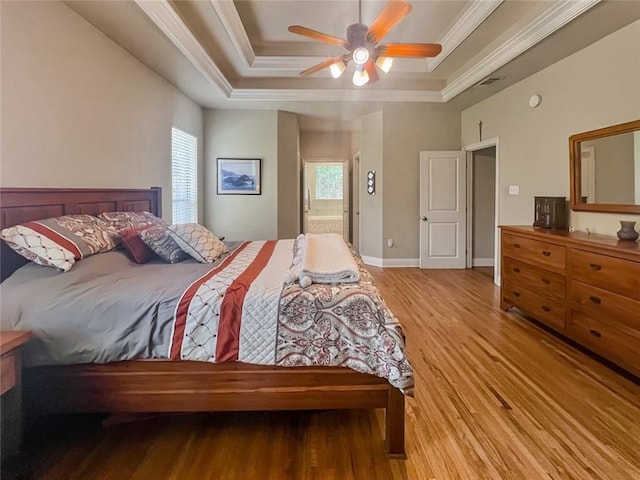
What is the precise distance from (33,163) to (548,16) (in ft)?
13.1

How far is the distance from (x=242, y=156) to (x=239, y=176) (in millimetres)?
321

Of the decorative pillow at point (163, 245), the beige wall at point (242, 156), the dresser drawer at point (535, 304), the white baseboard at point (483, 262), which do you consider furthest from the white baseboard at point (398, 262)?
the decorative pillow at point (163, 245)

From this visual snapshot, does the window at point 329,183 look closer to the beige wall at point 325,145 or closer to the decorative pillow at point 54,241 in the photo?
the beige wall at point 325,145

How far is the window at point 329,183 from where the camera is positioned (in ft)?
35.7

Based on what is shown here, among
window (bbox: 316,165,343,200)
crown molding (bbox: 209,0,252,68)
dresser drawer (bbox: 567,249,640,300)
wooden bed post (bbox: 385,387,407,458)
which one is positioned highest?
crown molding (bbox: 209,0,252,68)

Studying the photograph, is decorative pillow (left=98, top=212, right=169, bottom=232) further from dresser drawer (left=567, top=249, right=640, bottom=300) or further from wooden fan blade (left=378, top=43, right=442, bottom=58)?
dresser drawer (left=567, top=249, right=640, bottom=300)

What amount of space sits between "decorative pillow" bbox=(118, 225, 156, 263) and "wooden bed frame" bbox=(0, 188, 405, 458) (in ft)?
3.02

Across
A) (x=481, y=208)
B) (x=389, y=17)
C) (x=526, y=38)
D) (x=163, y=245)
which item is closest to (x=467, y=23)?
(x=526, y=38)

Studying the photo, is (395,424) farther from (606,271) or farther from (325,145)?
(325,145)

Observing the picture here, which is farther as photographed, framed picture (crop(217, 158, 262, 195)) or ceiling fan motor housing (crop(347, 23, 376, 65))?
framed picture (crop(217, 158, 262, 195))

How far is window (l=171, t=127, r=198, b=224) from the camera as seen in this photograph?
15.9 feet

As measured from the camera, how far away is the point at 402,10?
2.51 m

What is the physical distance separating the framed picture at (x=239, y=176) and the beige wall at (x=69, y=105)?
1.85 metres

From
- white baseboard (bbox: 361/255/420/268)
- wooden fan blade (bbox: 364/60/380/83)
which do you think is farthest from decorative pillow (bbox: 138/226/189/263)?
white baseboard (bbox: 361/255/420/268)
